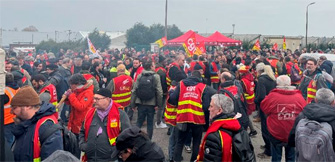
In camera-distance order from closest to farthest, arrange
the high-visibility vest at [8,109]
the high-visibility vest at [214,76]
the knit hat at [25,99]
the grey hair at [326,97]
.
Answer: the knit hat at [25,99] → the grey hair at [326,97] → the high-visibility vest at [8,109] → the high-visibility vest at [214,76]

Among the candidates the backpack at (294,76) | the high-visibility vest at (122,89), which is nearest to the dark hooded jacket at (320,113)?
the high-visibility vest at (122,89)

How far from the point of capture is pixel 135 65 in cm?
1045

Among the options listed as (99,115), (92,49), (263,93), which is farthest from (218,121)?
(92,49)

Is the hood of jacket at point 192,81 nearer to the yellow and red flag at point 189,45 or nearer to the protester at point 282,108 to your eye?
the protester at point 282,108

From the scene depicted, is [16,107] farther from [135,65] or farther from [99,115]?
[135,65]

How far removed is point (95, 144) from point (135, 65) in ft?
19.3

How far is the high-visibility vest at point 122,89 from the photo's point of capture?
873cm

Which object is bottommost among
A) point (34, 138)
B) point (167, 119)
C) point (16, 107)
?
point (167, 119)

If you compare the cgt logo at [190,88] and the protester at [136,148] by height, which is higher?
the cgt logo at [190,88]

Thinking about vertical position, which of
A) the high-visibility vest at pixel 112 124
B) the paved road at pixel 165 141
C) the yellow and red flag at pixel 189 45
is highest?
the yellow and red flag at pixel 189 45

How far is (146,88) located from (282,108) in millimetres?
3133

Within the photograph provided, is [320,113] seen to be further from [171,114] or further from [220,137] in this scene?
[171,114]

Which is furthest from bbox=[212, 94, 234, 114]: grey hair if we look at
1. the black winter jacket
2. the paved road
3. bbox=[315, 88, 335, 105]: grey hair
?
the paved road

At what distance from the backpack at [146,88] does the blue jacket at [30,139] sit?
13.6ft
